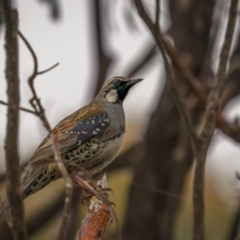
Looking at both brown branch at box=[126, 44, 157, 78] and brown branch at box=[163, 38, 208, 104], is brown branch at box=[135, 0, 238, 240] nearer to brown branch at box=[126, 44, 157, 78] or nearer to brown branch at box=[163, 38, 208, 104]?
brown branch at box=[163, 38, 208, 104]

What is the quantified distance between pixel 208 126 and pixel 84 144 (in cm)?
96

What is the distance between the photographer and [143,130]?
8.14 meters

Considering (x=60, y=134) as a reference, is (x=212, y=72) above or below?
below

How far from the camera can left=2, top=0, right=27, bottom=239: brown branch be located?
9.38ft

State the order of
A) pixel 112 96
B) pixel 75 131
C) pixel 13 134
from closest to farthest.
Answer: pixel 13 134
pixel 75 131
pixel 112 96

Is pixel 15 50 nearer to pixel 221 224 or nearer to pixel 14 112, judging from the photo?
pixel 14 112

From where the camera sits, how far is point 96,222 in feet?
12.3

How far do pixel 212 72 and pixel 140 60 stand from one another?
0.82 meters

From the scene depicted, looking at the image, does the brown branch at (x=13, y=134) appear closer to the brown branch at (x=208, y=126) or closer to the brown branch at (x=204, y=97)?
the brown branch at (x=208, y=126)

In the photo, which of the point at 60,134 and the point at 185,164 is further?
the point at 185,164

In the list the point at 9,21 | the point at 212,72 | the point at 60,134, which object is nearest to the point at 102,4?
the point at 212,72

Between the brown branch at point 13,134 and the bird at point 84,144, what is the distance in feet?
4.64

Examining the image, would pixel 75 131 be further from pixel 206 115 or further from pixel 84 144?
pixel 206 115

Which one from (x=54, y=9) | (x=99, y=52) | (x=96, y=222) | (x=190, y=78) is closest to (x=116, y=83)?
(x=190, y=78)
